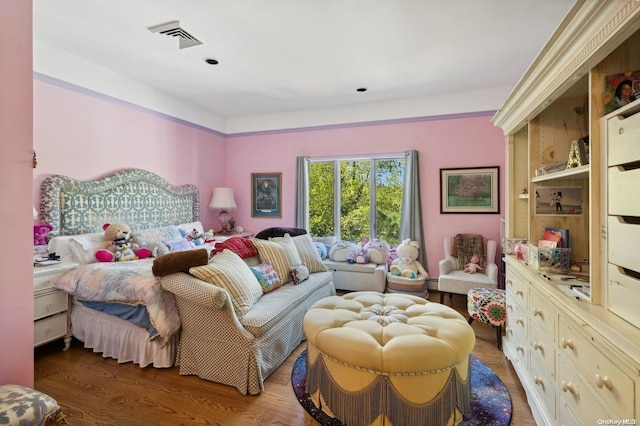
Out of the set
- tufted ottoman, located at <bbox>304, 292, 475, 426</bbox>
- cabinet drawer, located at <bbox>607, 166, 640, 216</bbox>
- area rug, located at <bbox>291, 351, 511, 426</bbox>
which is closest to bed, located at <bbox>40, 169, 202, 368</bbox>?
area rug, located at <bbox>291, 351, 511, 426</bbox>

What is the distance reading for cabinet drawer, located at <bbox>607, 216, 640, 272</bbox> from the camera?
0.95m

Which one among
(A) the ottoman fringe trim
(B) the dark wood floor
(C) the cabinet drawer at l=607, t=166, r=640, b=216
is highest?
(C) the cabinet drawer at l=607, t=166, r=640, b=216

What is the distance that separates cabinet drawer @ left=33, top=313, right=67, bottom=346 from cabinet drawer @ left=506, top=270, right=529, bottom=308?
3.58 meters

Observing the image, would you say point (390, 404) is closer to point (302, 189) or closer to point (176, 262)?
point (176, 262)

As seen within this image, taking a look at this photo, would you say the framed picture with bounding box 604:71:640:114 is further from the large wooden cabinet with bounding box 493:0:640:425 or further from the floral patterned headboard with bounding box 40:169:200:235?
the floral patterned headboard with bounding box 40:169:200:235

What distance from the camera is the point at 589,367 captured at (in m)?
1.09

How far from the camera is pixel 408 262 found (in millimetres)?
3936

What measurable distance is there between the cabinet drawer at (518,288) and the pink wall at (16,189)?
2627 mm

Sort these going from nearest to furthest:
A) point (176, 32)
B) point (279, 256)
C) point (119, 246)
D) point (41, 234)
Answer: point (176, 32), point (41, 234), point (279, 256), point (119, 246)

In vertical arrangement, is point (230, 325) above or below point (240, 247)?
below

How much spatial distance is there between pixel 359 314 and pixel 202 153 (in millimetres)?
3947

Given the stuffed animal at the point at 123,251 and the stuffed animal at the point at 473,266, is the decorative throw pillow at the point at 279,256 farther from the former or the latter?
the stuffed animal at the point at 473,266

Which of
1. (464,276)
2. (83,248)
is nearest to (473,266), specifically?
(464,276)

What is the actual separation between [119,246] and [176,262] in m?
1.42
